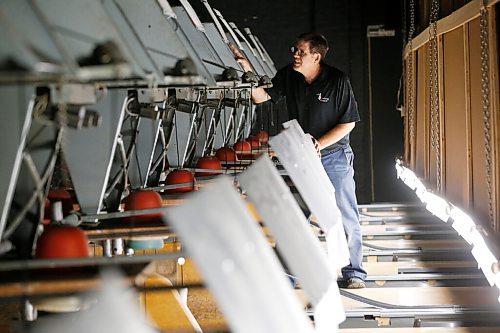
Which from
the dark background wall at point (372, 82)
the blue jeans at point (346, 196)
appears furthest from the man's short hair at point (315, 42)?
the dark background wall at point (372, 82)

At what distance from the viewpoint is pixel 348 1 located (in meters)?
10.5

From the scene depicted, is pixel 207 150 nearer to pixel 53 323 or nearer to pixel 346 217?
pixel 346 217

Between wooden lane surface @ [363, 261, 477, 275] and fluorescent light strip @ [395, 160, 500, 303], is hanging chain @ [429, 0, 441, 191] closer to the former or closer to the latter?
fluorescent light strip @ [395, 160, 500, 303]

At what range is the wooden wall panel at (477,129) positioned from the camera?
4.41m

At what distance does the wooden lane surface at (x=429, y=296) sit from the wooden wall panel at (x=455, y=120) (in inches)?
20.8

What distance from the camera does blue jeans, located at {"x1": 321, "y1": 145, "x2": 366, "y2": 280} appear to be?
5.04m

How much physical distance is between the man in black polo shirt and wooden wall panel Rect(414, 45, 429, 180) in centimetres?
209

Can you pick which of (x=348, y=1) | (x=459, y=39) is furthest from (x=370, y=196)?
(x=459, y=39)

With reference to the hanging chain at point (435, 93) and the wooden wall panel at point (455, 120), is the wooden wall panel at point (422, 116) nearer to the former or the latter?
the hanging chain at point (435, 93)

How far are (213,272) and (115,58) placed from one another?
0.76 metres

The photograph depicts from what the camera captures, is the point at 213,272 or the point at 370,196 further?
the point at 370,196

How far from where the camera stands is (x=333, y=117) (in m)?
5.08

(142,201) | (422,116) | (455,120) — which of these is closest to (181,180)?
(142,201)

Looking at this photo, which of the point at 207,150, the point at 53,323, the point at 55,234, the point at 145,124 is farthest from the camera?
the point at 207,150
